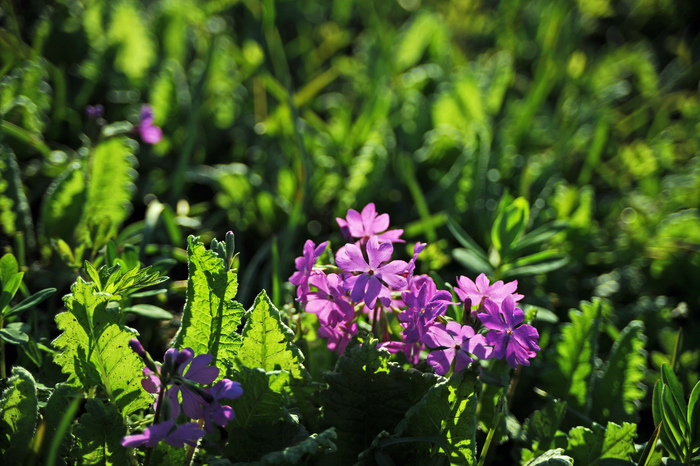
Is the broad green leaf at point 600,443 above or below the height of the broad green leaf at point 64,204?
below

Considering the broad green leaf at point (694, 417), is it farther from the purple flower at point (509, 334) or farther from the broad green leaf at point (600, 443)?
the purple flower at point (509, 334)

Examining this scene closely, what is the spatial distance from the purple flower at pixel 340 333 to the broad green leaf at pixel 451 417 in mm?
201

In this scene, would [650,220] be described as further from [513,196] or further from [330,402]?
[330,402]

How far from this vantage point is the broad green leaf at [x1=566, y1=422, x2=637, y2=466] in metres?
1.14

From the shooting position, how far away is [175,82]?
85.9 inches

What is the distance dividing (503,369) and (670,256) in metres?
1.02

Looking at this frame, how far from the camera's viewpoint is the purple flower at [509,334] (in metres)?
0.96

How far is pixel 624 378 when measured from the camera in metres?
1.36

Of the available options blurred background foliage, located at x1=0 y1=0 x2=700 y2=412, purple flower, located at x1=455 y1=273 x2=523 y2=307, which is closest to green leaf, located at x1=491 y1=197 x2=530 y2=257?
blurred background foliage, located at x1=0 y1=0 x2=700 y2=412

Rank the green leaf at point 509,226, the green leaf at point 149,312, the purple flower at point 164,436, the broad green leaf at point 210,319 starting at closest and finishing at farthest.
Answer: the purple flower at point 164,436 < the broad green leaf at point 210,319 < the green leaf at point 149,312 < the green leaf at point 509,226

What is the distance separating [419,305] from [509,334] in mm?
170

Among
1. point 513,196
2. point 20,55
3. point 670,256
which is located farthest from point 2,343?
point 670,256

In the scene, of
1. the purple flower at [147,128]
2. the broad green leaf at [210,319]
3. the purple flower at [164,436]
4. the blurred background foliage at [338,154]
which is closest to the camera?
the purple flower at [164,436]

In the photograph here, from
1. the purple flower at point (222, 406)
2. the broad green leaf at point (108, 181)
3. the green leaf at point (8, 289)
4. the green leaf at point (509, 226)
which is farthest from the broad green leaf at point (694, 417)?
the broad green leaf at point (108, 181)
